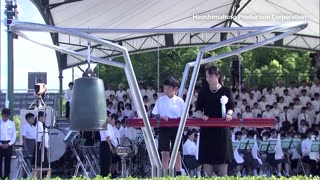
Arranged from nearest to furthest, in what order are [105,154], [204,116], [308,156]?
[204,116]
[105,154]
[308,156]

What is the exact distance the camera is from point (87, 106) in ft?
22.0

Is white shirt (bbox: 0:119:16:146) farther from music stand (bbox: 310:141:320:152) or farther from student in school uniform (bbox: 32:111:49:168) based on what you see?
music stand (bbox: 310:141:320:152)

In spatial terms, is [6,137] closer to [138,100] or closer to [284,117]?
[138,100]

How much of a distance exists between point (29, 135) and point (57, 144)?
2175 mm

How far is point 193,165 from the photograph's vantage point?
1722 cm

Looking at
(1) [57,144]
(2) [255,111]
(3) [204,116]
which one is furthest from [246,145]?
(3) [204,116]

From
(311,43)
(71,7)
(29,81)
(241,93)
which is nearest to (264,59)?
(311,43)

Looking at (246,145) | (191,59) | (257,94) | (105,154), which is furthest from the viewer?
(191,59)

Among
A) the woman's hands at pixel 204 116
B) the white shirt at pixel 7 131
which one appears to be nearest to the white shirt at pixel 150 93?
the white shirt at pixel 7 131

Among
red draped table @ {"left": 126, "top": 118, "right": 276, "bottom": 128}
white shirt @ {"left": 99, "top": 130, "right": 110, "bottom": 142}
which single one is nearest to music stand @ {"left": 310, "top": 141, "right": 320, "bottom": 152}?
white shirt @ {"left": 99, "top": 130, "right": 110, "bottom": 142}

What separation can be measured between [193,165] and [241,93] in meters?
7.51

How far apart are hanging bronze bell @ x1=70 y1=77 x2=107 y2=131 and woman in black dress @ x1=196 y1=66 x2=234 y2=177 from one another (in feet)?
6.59

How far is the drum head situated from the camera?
18.2m

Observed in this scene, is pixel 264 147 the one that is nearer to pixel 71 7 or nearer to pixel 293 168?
pixel 293 168
